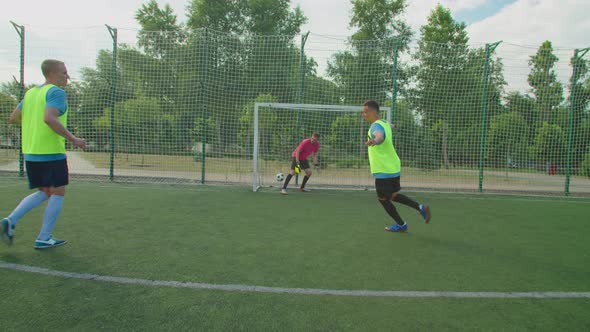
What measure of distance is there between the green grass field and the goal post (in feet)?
15.4

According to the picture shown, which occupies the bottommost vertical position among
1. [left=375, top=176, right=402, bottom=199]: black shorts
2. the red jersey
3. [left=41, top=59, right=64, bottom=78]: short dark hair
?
[left=375, top=176, right=402, bottom=199]: black shorts

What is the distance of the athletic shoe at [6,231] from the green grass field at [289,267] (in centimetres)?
14

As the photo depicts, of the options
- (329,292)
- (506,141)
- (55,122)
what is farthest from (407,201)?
(506,141)

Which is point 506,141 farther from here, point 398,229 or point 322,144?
point 398,229

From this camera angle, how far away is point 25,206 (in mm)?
3721

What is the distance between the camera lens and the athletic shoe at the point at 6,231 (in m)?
3.51

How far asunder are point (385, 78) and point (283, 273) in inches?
406

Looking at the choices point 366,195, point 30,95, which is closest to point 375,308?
point 30,95

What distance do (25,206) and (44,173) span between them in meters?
0.41

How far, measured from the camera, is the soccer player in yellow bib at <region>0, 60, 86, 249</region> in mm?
3594

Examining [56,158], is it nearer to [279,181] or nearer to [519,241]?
[519,241]

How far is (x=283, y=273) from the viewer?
3.20 metres

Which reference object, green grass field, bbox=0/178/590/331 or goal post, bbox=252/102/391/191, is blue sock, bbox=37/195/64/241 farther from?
goal post, bbox=252/102/391/191

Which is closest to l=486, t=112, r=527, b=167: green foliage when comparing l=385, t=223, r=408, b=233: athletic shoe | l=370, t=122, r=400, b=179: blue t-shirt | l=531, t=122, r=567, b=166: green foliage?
l=531, t=122, r=567, b=166: green foliage
